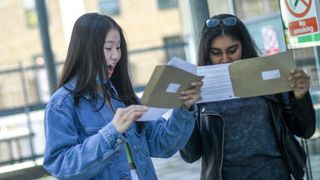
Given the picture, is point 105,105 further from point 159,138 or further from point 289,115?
point 289,115

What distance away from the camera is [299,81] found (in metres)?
1.94

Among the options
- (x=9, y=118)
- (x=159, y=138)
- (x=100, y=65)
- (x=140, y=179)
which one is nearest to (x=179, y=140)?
(x=159, y=138)

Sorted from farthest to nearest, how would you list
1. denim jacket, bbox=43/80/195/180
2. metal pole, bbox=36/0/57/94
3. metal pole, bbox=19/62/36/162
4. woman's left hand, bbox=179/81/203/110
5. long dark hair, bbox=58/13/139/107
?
metal pole, bbox=19/62/36/162 < metal pole, bbox=36/0/57/94 < woman's left hand, bbox=179/81/203/110 < long dark hair, bbox=58/13/139/107 < denim jacket, bbox=43/80/195/180

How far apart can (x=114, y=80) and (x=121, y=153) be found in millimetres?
305

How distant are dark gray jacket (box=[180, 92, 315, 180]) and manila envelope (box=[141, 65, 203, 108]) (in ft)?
0.91

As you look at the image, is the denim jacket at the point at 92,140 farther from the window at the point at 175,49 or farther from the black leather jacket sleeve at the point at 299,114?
the window at the point at 175,49

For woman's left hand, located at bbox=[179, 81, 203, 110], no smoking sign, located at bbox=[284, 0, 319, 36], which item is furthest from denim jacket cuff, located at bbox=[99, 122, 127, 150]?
no smoking sign, located at bbox=[284, 0, 319, 36]

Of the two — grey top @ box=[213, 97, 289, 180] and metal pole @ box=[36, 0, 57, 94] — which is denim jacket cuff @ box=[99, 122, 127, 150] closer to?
grey top @ box=[213, 97, 289, 180]

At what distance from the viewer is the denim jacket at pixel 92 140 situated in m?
1.63

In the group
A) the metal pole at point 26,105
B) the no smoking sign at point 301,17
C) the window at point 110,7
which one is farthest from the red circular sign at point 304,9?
the window at point 110,7

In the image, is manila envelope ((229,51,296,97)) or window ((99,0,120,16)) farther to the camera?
window ((99,0,120,16))

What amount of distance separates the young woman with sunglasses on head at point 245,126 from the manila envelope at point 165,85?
0.28 metres

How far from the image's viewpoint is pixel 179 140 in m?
1.89

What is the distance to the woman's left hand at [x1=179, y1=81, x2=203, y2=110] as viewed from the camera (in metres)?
1.84
